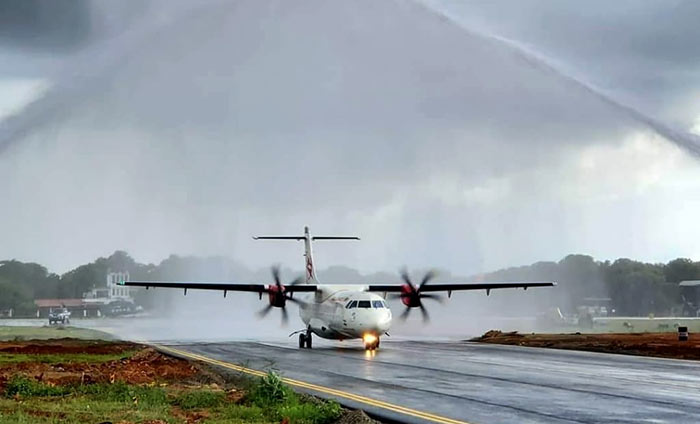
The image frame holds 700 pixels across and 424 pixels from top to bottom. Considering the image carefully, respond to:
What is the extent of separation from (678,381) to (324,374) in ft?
34.4

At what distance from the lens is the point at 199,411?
17.1m

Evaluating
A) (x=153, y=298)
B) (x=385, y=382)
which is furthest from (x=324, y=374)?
(x=153, y=298)

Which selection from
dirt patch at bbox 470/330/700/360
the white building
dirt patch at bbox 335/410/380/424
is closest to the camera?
dirt patch at bbox 335/410/380/424

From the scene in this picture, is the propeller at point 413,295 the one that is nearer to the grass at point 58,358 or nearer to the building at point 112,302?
the grass at point 58,358

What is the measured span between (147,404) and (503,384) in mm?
9587

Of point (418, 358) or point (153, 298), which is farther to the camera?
point (153, 298)

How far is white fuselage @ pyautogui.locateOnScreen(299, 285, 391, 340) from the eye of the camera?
42.2m

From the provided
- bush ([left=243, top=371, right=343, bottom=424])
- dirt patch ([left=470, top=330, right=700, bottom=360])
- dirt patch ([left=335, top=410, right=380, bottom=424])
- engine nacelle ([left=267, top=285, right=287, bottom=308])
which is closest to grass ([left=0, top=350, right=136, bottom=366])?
engine nacelle ([left=267, top=285, right=287, bottom=308])

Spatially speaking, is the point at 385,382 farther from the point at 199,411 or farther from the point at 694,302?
the point at 694,302

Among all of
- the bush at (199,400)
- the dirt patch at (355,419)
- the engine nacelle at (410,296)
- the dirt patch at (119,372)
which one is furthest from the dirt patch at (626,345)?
the dirt patch at (355,419)

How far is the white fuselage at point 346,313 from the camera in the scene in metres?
42.2

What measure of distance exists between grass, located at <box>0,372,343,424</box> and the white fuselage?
21.3 m

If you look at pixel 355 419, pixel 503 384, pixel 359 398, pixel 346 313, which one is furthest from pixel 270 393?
pixel 346 313

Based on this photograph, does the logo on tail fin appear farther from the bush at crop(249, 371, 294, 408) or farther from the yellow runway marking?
the bush at crop(249, 371, 294, 408)
